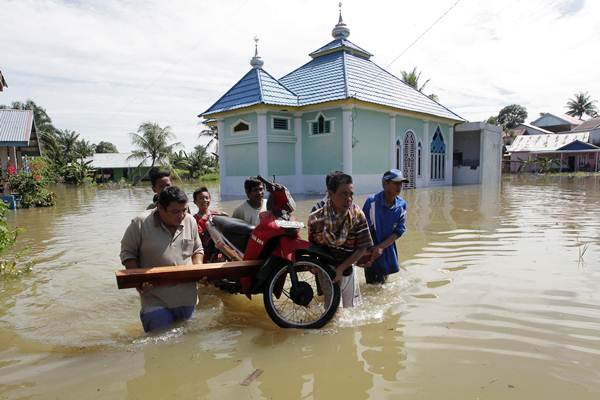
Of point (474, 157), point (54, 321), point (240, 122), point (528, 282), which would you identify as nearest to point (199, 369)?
point (54, 321)

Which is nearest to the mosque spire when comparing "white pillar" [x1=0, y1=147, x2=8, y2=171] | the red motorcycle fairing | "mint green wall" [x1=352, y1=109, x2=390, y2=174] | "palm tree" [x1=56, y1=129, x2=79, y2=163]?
"mint green wall" [x1=352, y1=109, x2=390, y2=174]

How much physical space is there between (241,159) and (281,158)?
6.34ft

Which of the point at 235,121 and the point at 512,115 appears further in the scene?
the point at 512,115

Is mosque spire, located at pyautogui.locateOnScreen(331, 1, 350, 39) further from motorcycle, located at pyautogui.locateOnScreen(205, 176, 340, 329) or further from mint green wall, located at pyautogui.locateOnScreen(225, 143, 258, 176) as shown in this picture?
motorcycle, located at pyautogui.locateOnScreen(205, 176, 340, 329)

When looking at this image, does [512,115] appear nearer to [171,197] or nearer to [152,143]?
[152,143]

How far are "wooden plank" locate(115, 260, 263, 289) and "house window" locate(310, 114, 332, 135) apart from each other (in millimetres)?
15293

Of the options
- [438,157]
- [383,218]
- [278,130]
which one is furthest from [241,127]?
[383,218]

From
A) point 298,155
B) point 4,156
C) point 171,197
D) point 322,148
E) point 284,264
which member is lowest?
point 284,264

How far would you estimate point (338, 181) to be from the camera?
356 cm

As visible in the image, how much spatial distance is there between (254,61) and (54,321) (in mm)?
16957

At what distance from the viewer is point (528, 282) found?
16.4 feet

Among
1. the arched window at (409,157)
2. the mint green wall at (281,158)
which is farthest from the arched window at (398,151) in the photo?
the mint green wall at (281,158)

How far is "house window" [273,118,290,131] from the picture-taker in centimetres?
1870

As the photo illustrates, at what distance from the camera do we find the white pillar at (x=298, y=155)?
63.0 ft
